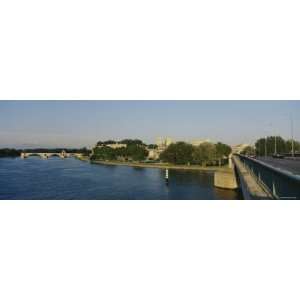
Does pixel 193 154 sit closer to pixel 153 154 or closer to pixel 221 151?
pixel 221 151

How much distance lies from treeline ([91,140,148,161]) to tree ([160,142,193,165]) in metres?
4.15

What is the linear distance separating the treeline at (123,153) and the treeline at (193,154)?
4108mm

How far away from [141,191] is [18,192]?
120 inches

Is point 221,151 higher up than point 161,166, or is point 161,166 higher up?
point 221,151

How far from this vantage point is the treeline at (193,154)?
2077 cm

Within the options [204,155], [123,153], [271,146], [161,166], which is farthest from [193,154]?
[123,153]

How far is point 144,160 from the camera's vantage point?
25.2 m

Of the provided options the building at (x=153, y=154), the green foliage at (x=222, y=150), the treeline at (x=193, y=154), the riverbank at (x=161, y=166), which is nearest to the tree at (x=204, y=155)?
the treeline at (x=193, y=154)

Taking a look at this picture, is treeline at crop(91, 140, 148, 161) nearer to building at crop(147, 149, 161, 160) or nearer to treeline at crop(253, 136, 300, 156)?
building at crop(147, 149, 161, 160)

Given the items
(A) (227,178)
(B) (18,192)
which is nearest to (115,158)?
(A) (227,178)

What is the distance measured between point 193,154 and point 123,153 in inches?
297

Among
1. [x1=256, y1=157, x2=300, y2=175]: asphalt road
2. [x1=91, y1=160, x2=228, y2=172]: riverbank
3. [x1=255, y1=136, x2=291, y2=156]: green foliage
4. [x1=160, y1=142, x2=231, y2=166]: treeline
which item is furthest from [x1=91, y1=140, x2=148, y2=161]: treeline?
[x1=256, y1=157, x2=300, y2=175]: asphalt road

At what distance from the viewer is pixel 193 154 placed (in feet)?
68.7
